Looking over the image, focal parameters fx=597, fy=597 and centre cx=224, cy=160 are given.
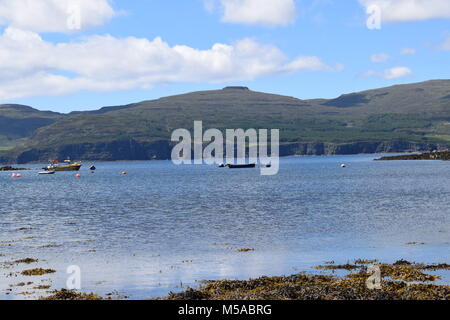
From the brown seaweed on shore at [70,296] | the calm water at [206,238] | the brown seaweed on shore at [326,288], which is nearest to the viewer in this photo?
the brown seaweed on shore at [326,288]

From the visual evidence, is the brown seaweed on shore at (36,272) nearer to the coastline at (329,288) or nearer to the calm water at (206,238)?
the calm water at (206,238)

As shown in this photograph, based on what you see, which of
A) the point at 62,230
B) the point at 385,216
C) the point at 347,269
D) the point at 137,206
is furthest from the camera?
the point at 137,206

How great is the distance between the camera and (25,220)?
6888cm

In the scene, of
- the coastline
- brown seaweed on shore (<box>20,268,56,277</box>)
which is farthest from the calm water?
the coastline

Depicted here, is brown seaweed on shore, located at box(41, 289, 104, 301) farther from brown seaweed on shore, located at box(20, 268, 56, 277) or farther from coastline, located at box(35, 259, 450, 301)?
brown seaweed on shore, located at box(20, 268, 56, 277)

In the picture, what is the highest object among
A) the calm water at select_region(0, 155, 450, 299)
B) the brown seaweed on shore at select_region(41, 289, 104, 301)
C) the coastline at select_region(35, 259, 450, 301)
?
the coastline at select_region(35, 259, 450, 301)

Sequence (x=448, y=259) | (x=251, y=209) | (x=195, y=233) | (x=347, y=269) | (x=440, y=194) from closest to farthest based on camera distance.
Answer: (x=347, y=269)
(x=448, y=259)
(x=195, y=233)
(x=251, y=209)
(x=440, y=194)

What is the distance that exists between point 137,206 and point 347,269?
5333cm

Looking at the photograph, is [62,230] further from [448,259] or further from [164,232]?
[448,259]

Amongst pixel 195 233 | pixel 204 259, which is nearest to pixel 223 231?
pixel 195 233

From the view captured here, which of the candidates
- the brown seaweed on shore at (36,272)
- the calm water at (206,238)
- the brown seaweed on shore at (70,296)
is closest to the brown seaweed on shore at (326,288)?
the calm water at (206,238)

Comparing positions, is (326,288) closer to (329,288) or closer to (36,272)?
(329,288)

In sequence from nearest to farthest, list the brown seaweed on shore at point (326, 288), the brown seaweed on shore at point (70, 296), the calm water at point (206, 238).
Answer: the brown seaweed on shore at point (326, 288)
the brown seaweed on shore at point (70, 296)
the calm water at point (206, 238)

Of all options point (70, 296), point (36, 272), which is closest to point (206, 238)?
point (36, 272)
